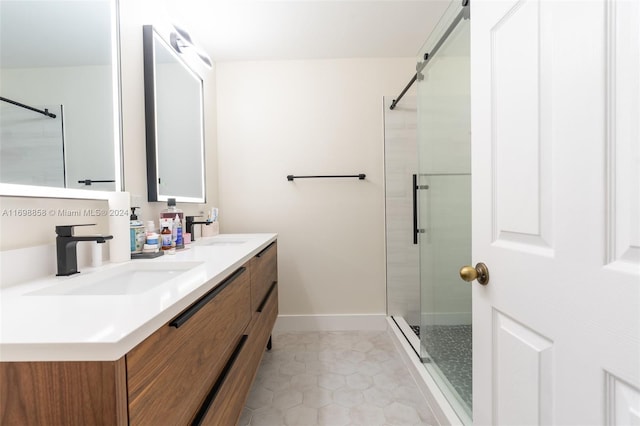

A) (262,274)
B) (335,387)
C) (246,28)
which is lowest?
(335,387)

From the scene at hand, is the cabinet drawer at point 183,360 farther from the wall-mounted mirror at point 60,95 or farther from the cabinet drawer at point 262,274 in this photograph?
the wall-mounted mirror at point 60,95

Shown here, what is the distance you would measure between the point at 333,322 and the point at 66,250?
77.0 inches

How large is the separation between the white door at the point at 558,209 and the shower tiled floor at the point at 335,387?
81 cm

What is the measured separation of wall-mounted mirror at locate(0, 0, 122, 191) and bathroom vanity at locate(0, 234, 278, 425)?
1.24 ft

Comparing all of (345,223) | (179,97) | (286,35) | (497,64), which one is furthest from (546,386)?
(286,35)

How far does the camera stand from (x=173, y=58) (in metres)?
1.71

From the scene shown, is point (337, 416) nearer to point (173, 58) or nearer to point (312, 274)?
point (312, 274)

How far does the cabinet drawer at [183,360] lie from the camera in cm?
50

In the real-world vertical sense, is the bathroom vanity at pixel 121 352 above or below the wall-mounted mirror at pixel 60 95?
below

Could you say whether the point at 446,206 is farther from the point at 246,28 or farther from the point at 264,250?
the point at 246,28

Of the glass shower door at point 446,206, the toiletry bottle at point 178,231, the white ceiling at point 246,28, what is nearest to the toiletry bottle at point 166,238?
the toiletry bottle at point 178,231

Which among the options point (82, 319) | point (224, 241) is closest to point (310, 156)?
point (224, 241)

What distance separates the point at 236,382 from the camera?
1.03 m

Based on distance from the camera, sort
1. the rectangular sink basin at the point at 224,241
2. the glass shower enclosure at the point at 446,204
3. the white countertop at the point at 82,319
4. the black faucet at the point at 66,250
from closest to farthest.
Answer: the white countertop at the point at 82,319 < the black faucet at the point at 66,250 < the glass shower enclosure at the point at 446,204 < the rectangular sink basin at the point at 224,241
